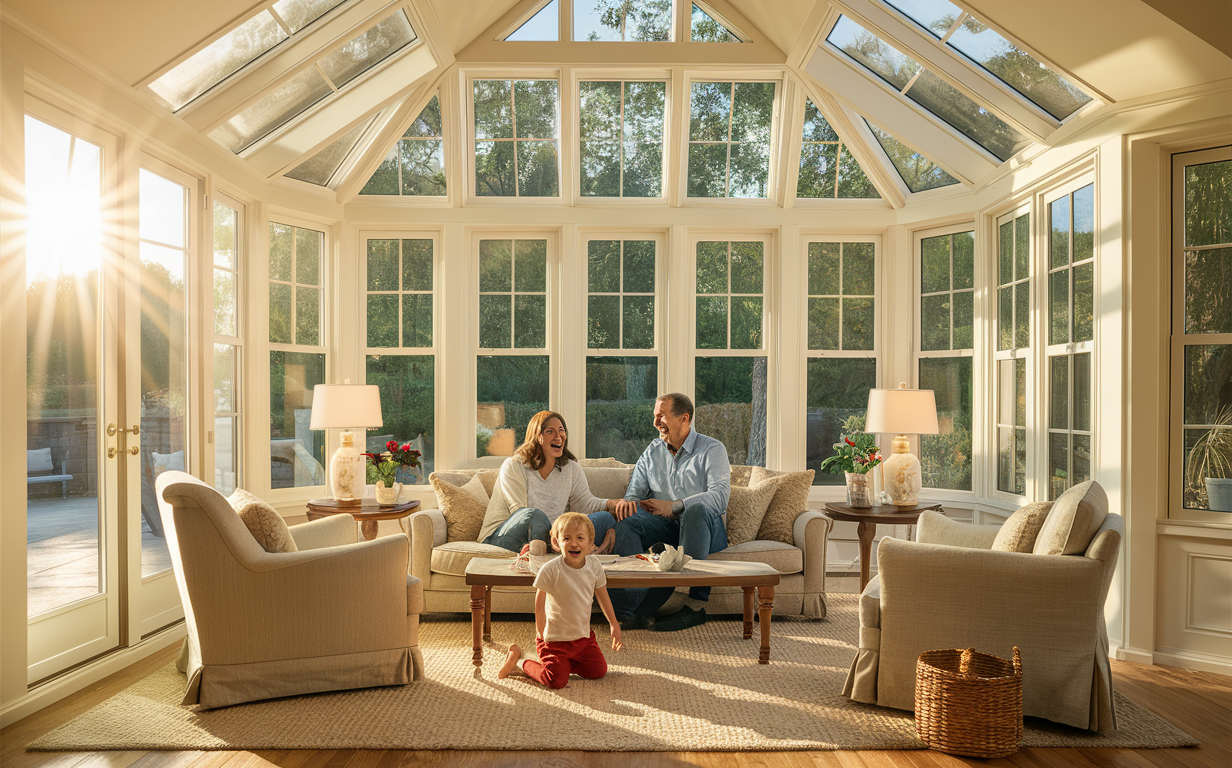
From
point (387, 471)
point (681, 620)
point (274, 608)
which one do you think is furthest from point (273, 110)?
point (681, 620)

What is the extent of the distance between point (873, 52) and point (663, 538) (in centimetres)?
308

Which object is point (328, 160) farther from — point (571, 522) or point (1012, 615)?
point (1012, 615)

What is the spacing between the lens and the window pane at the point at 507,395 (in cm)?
574

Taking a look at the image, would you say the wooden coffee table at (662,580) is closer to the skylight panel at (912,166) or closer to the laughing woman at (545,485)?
the laughing woman at (545,485)

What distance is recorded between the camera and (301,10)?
163 inches

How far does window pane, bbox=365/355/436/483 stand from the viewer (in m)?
5.70

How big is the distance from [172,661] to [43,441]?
3.70 feet

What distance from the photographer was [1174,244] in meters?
3.73

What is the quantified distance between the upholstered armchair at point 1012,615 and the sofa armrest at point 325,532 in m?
2.34

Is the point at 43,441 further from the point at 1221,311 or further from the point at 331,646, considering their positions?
the point at 1221,311

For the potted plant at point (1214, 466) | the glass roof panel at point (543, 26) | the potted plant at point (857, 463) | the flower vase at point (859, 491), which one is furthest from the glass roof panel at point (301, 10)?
the potted plant at point (1214, 466)

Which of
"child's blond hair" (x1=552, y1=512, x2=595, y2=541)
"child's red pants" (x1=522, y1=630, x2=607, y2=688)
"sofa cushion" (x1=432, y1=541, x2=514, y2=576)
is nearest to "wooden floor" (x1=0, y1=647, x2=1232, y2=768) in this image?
"child's red pants" (x1=522, y1=630, x2=607, y2=688)

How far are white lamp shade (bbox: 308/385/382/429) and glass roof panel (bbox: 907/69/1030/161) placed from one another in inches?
148

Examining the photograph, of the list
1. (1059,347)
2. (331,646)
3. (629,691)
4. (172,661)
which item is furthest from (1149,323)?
(172,661)
